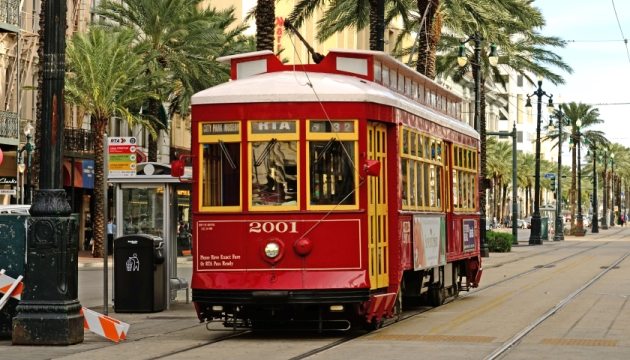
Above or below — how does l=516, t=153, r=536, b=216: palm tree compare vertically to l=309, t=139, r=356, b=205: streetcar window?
above

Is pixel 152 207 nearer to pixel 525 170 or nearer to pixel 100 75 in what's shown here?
pixel 100 75

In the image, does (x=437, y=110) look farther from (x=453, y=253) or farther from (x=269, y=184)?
(x=269, y=184)

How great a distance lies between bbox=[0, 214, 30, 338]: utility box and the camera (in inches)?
607

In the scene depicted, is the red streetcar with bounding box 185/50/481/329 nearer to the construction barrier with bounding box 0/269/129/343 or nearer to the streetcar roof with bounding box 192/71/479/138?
the streetcar roof with bounding box 192/71/479/138

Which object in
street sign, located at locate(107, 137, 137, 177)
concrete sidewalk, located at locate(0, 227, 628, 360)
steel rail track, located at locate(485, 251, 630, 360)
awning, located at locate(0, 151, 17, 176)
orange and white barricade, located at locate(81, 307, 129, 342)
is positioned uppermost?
awning, located at locate(0, 151, 17, 176)

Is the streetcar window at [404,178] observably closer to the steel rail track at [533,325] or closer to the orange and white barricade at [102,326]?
the steel rail track at [533,325]

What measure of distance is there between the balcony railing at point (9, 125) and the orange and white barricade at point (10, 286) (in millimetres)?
33996

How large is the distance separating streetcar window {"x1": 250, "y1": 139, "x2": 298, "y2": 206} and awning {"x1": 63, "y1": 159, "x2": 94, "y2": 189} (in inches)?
1587

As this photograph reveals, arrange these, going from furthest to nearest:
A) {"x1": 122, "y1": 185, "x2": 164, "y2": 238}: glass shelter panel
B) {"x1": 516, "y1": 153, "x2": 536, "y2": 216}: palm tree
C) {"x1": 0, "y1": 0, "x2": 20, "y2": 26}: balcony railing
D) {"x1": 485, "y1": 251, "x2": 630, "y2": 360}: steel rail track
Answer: {"x1": 516, "y1": 153, "x2": 536, "y2": 216}: palm tree → {"x1": 0, "y1": 0, "x2": 20, "y2": 26}: balcony railing → {"x1": 122, "y1": 185, "x2": 164, "y2": 238}: glass shelter panel → {"x1": 485, "y1": 251, "x2": 630, "y2": 360}: steel rail track

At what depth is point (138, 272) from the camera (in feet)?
67.3

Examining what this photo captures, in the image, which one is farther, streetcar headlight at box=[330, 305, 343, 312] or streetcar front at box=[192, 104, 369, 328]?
streetcar headlight at box=[330, 305, 343, 312]

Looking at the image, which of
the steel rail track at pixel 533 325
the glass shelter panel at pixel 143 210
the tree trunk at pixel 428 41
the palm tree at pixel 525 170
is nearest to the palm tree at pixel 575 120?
the palm tree at pixel 525 170

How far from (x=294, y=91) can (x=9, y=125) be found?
116 feet

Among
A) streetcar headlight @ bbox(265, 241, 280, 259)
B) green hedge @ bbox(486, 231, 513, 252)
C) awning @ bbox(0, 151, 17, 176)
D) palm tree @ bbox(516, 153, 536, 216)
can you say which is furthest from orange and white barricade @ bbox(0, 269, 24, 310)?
palm tree @ bbox(516, 153, 536, 216)
